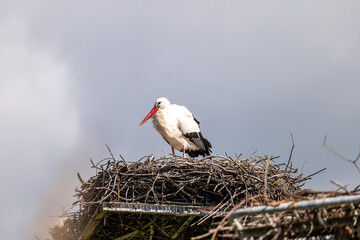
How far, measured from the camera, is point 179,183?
25.7 ft

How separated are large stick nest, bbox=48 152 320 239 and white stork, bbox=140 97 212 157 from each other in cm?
239

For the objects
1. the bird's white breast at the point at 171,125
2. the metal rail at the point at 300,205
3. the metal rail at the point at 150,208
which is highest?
the bird's white breast at the point at 171,125

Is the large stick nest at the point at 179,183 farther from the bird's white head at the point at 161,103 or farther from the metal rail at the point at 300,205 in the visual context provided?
the metal rail at the point at 300,205

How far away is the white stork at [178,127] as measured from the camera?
10.6 m

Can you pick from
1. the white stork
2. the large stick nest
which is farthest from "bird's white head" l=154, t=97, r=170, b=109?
the large stick nest

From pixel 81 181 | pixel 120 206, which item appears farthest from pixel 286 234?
pixel 81 181

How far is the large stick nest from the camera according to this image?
7.71 meters

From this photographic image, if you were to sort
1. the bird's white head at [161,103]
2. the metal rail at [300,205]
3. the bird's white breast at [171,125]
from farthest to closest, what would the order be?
1. the bird's white head at [161,103]
2. the bird's white breast at [171,125]
3. the metal rail at [300,205]

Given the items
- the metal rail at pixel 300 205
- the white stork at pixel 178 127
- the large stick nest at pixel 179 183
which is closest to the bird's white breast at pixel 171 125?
the white stork at pixel 178 127

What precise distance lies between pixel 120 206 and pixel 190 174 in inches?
39.9

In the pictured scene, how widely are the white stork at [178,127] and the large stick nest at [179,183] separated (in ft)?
7.83

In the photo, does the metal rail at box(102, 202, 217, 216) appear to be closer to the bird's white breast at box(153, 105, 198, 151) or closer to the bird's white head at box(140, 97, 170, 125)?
the bird's white breast at box(153, 105, 198, 151)

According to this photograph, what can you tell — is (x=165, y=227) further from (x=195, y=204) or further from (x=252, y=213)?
(x=252, y=213)

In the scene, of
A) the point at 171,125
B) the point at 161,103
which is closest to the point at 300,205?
the point at 171,125
